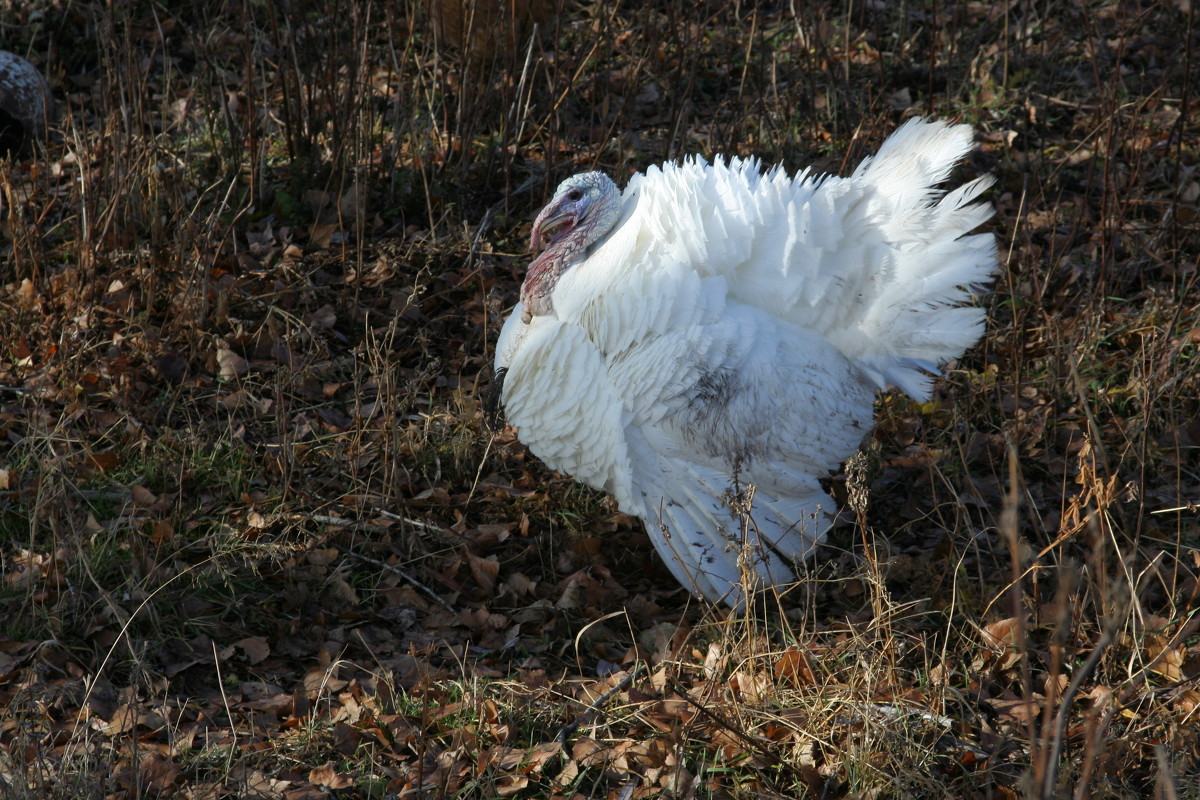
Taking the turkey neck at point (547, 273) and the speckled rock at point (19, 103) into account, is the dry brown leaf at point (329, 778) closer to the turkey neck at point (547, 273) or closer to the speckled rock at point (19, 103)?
the turkey neck at point (547, 273)

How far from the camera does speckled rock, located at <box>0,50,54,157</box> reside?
5504mm

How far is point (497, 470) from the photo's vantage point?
163 inches

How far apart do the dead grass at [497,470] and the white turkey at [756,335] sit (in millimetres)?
284

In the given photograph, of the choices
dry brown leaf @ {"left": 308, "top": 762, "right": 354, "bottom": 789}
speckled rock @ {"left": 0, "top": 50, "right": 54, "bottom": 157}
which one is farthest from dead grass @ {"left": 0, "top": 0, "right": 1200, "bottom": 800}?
speckled rock @ {"left": 0, "top": 50, "right": 54, "bottom": 157}

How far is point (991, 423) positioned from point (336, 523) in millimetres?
2462

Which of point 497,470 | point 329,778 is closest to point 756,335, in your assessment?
point 497,470

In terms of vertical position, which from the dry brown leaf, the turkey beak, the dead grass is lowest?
the dry brown leaf

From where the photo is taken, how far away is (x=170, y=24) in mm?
6461

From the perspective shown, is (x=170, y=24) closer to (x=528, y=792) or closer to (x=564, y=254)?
(x=564, y=254)

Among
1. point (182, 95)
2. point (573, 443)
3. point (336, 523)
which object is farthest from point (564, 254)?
point (182, 95)

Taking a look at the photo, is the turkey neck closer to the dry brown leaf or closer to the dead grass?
the dead grass

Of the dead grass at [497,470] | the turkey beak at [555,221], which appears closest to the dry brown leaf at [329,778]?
the dead grass at [497,470]

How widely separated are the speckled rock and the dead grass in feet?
0.80

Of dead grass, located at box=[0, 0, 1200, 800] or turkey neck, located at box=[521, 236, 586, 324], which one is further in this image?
turkey neck, located at box=[521, 236, 586, 324]
